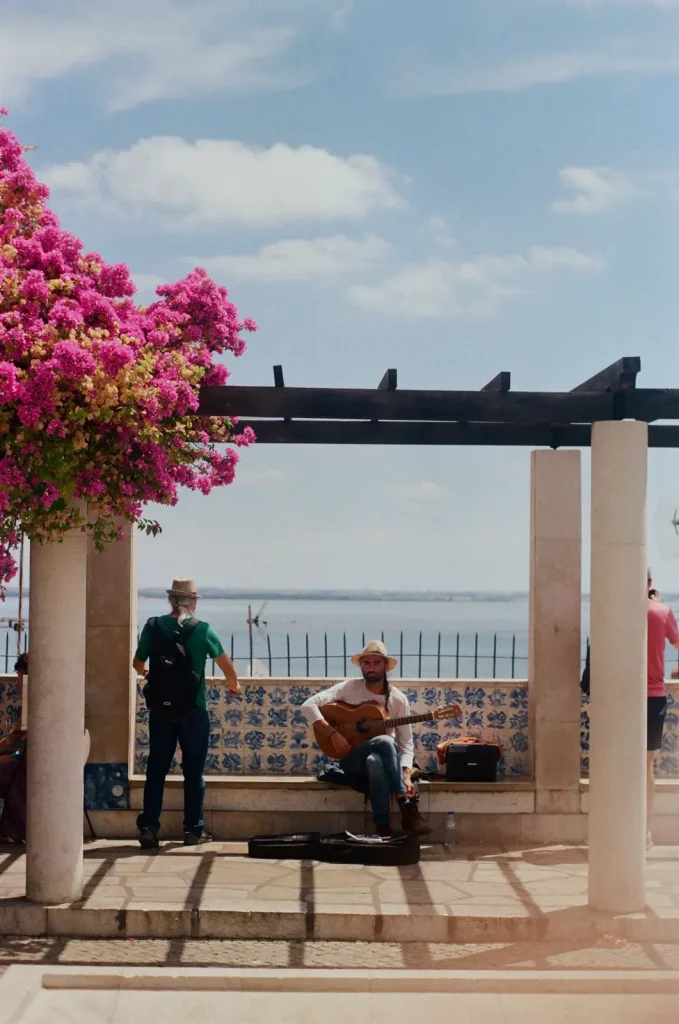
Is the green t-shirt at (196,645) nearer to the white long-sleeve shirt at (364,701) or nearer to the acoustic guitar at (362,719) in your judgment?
the white long-sleeve shirt at (364,701)

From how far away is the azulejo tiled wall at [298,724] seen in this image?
996 cm

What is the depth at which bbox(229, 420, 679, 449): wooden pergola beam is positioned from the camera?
8.76 metres

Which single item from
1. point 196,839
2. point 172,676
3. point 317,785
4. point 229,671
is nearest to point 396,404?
point 229,671

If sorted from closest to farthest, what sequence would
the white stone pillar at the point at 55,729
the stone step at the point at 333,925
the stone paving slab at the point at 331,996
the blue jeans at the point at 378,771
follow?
1. the stone paving slab at the point at 331,996
2. the stone step at the point at 333,925
3. the white stone pillar at the point at 55,729
4. the blue jeans at the point at 378,771

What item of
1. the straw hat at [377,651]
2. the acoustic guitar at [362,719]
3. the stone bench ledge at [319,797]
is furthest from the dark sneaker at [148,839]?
the straw hat at [377,651]

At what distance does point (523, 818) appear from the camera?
9.58 meters

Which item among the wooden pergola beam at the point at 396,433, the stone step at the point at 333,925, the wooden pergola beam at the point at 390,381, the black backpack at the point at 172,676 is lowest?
the stone step at the point at 333,925

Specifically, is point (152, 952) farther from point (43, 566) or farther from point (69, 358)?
point (69, 358)

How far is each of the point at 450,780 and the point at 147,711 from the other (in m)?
2.31

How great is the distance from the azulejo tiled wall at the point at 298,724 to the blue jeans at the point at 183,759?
77cm

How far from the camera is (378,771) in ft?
29.5

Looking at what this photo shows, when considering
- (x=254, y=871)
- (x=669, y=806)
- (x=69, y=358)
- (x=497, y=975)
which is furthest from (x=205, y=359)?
(x=669, y=806)

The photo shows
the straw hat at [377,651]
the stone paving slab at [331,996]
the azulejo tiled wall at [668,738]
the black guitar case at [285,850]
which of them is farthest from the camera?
the azulejo tiled wall at [668,738]

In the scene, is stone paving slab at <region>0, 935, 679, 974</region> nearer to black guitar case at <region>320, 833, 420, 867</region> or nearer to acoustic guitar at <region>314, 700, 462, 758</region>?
black guitar case at <region>320, 833, 420, 867</region>
